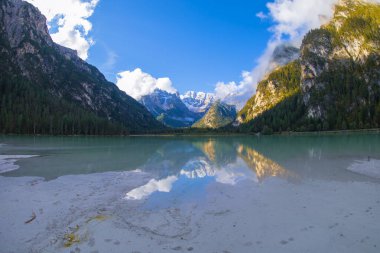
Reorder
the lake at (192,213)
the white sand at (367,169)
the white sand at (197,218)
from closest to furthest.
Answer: the white sand at (197,218)
the lake at (192,213)
the white sand at (367,169)

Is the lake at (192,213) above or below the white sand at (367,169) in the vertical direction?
below

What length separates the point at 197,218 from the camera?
15281 mm

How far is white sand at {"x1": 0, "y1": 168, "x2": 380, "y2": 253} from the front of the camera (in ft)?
38.8

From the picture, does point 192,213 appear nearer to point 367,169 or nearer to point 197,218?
point 197,218

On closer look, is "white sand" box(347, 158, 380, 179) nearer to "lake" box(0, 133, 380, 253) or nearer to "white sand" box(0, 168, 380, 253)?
"lake" box(0, 133, 380, 253)

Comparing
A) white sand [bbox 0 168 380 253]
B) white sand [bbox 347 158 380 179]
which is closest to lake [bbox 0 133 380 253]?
white sand [bbox 0 168 380 253]

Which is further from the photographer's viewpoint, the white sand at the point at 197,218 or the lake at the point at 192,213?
the lake at the point at 192,213

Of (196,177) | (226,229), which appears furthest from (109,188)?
(226,229)

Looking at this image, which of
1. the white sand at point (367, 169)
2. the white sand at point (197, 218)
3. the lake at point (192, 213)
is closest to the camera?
the white sand at point (197, 218)

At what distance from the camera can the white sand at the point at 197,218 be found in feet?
38.8

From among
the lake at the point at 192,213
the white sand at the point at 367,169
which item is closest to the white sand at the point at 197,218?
the lake at the point at 192,213

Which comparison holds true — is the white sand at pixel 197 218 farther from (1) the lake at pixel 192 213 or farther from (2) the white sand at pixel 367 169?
(2) the white sand at pixel 367 169

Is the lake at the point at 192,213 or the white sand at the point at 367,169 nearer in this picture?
the lake at the point at 192,213

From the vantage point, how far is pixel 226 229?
1356cm
